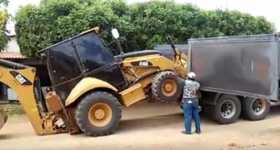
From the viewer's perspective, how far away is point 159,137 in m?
14.8

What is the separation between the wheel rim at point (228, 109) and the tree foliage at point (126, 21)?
4.30 m

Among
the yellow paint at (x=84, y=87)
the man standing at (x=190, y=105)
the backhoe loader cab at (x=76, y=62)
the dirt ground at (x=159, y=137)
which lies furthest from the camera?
the backhoe loader cab at (x=76, y=62)

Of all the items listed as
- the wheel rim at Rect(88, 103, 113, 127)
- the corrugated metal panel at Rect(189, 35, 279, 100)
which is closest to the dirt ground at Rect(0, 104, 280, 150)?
the wheel rim at Rect(88, 103, 113, 127)

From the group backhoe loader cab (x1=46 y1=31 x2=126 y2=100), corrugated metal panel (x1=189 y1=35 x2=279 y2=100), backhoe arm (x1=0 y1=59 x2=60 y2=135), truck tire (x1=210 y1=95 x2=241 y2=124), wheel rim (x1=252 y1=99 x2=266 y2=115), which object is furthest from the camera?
wheel rim (x1=252 y1=99 x2=266 y2=115)

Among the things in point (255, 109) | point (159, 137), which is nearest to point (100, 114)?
point (159, 137)

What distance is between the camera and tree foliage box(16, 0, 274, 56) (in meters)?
19.0

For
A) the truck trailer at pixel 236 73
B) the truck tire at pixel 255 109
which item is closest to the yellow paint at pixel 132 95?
the truck trailer at pixel 236 73

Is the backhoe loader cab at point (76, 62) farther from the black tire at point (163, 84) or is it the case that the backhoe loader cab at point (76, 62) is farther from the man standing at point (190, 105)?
the man standing at point (190, 105)

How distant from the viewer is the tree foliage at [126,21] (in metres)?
19.0

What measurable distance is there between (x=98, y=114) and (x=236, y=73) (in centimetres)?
366

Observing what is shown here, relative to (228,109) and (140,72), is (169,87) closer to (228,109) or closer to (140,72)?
(140,72)

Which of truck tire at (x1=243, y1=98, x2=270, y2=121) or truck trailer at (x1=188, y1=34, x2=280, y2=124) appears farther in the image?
truck tire at (x1=243, y1=98, x2=270, y2=121)

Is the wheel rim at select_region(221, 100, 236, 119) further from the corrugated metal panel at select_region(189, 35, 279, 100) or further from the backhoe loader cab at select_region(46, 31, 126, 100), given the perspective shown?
the backhoe loader cab at select_region(46, 31, 126, 100)

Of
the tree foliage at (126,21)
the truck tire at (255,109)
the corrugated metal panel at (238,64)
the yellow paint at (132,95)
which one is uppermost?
the tree foliage at (126,21)
